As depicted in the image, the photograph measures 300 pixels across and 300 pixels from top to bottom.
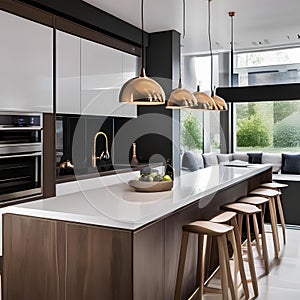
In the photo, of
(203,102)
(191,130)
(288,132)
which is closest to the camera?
(203,102)

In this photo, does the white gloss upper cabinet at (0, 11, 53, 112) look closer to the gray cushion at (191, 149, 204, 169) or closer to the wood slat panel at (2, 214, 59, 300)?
the wood slat panel at (2, 214, 59, 300)

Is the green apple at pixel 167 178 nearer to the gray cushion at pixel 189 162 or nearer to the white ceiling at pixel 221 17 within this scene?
the white ceiling at pixel 221 17

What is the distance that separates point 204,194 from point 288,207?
3622 millimetres

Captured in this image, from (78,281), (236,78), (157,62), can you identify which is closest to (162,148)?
(157,62)

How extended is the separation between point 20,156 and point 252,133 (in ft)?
18.7

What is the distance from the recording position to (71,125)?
190 inches

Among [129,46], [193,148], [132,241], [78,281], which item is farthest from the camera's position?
[193,148]

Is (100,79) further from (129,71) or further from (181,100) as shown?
(181,100)

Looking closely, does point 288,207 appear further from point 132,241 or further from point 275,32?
point 132,241

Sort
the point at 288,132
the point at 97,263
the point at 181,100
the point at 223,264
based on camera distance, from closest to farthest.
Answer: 1. the point at 97,263
2. the point at 223,264
3. the point at 181,100
4. the point at 288,132

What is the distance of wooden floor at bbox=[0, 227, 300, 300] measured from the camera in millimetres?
3471

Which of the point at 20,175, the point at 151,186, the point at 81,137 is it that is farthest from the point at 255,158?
the point at 20,175

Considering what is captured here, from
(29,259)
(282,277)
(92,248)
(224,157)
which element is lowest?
(282,277)

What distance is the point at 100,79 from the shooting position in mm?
5086
